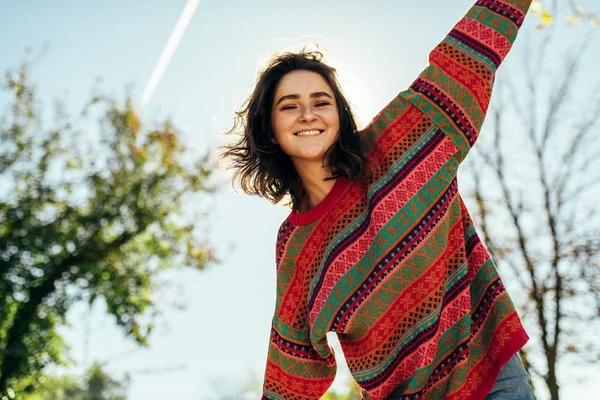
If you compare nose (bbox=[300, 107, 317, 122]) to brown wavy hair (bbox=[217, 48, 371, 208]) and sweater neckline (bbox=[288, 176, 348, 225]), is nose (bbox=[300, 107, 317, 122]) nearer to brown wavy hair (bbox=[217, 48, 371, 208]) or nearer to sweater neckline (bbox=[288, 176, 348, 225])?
brown wavy hair (bbox=[217, 48, 371, 208])

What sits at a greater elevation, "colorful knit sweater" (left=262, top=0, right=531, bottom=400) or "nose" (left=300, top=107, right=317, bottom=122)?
"nose" (left=300, top=107, right=317, bottom=122)

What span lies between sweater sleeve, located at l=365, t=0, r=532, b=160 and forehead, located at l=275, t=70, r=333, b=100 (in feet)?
1.30

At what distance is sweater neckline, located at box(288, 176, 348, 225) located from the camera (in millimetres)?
2373

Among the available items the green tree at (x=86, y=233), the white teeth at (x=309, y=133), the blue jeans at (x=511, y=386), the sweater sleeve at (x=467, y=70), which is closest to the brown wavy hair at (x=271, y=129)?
the white teeth at (x=309, y=133)

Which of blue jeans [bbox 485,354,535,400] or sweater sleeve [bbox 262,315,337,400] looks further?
sweater sleeve [bbox 262,315,337,400]

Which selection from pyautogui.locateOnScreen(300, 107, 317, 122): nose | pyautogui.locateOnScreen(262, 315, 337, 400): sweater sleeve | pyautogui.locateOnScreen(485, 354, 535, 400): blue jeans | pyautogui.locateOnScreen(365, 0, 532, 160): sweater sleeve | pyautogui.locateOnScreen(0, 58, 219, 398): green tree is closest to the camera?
pyautogui.locateOnScreen(485, 354, 535, 400): blue jeans

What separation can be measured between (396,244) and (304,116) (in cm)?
63

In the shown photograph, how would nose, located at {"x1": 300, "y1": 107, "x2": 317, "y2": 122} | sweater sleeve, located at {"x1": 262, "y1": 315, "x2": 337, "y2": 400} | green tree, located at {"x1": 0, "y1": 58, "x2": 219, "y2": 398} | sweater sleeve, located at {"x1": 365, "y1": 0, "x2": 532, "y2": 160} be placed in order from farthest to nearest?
green tree, located at {"x1": 0, "y1": 58, "x2": 219, "y2": 398} < sweater sleeve, located at {"x1": 262, "y1": 315, "x2": 337, "y2": 400} < nose, located at {"x1": 300, "y1": 107, "x2": 317, "y2": 122} < sweater sleeve, located at {"x1": 365, "y1": 0, "x2": 532, "y2": 160}

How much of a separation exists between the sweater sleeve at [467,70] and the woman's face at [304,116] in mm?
336

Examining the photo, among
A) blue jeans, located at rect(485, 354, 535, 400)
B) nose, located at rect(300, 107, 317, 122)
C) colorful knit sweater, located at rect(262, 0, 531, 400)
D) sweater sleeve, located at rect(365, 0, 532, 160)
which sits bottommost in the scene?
blue jeans, located at rect(485, 354, 535, 400)

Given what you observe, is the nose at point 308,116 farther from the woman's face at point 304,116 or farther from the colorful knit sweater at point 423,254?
the colorful knit sweater at point 423,254

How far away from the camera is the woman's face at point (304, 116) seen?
234cm

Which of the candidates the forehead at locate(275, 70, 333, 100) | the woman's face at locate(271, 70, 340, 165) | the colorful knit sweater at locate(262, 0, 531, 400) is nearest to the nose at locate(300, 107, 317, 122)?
the woman's face at locate(271, 70, 340, 165)

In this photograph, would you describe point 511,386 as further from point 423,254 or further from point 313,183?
point 313,183
